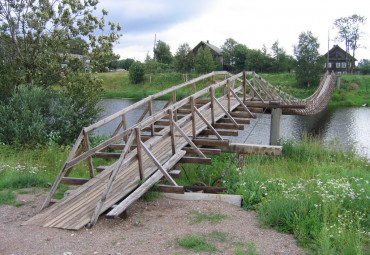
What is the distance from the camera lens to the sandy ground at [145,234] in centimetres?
396

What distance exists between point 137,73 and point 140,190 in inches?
1836

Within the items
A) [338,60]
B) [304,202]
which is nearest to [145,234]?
[304,202]

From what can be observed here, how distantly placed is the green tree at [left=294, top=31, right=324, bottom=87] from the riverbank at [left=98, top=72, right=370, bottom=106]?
1281mm

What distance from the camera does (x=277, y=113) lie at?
16453 millimetres

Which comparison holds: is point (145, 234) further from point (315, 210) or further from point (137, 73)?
point (137, 73)

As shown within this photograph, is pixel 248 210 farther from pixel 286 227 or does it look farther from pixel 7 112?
pixel 7 112

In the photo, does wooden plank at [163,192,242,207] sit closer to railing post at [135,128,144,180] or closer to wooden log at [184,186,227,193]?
railing post at [135,128,144,180]

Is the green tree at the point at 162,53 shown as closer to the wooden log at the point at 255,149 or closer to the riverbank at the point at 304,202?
the wooden log at the point at 255,149

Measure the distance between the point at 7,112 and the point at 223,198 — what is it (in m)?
8.69

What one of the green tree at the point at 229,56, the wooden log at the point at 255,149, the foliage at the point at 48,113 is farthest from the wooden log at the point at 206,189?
the green tree at the point at 229,56

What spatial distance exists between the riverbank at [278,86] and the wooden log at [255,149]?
1199 inches

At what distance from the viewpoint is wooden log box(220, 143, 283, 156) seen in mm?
8375

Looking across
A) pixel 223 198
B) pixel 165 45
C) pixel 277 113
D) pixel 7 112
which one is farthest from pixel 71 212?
pixel 165 45

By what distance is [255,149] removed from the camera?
846 centimetres
